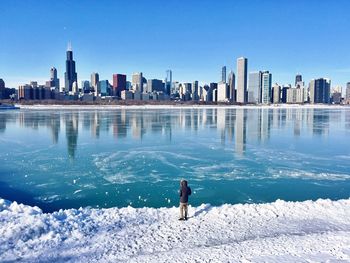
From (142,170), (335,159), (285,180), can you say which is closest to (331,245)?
(285,180)

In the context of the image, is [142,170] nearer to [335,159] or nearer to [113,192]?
[113,192]

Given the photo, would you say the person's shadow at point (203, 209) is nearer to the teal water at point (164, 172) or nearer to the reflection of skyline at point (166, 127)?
the teal water at point (164, 172)

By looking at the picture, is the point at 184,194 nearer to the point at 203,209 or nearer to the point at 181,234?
the point at 203,209

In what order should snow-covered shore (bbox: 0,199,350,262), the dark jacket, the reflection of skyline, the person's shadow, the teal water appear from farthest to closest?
1. the reflection of skyline
2. the teal water
3. the person's shadow
4. the dark jacket
5. snow-covered shore (bbox: 0,199,350,262)

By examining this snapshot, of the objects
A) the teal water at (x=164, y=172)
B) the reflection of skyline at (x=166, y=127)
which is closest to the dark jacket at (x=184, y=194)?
the teal water at (x=164, y=172)

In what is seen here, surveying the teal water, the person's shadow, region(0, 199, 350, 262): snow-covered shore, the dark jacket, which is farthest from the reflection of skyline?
the dark jacket

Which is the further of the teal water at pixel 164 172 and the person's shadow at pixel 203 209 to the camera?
the teal water at pixel 164 172

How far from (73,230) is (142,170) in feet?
22.6

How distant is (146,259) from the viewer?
23.5 feet

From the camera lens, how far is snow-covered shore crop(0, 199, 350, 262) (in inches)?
288

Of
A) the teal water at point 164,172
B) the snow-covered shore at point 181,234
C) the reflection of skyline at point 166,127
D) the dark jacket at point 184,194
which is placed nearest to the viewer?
the snow-covered shore at point 181,234

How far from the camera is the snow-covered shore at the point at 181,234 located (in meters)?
7.31

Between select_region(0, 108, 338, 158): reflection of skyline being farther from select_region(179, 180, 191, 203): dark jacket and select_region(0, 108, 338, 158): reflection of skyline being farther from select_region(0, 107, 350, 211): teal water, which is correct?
select_region(179, 180, 191, 203): dark jacket

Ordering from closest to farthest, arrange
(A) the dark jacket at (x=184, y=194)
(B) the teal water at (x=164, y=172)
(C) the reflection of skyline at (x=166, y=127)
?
(A) the dark jacket at (x=184, y=194)
(B) the teal water at (x=164, y=172)
(C) the reflection of skyline at (x=166, y=127)
